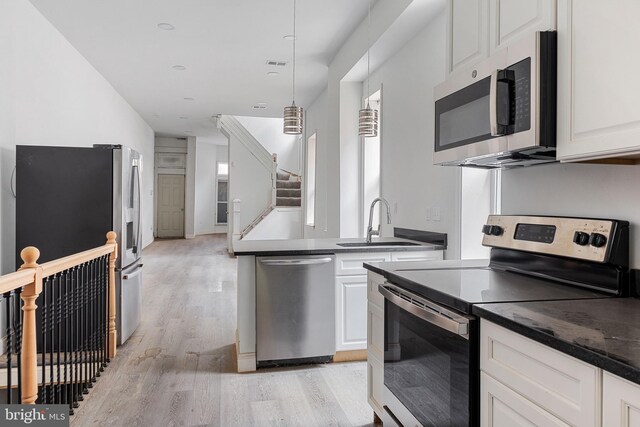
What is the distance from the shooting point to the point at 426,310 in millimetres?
1535

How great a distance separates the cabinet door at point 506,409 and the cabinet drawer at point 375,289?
2.67 ft

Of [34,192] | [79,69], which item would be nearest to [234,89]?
[79,69]

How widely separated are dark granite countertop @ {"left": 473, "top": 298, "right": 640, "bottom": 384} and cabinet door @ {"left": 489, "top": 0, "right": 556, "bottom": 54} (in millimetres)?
990

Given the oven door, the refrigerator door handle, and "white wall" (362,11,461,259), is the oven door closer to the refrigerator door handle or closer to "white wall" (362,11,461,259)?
"white wall" (362,11,461,259)

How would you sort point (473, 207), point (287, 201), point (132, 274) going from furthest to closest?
point (287, 201) → point (132, 274) → point (473, 207)

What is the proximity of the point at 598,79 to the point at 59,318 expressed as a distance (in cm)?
291

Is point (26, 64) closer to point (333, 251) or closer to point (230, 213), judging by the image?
point (333, 251)

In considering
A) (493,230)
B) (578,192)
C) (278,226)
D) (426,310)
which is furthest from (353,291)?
(278,226)

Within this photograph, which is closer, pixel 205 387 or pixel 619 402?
pixel 619 402

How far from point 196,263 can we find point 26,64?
A: 476 centimetres

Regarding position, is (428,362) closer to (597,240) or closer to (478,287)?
(478,287)

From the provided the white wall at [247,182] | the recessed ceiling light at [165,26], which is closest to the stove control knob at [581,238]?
the recessed ceiling light at [165,26]

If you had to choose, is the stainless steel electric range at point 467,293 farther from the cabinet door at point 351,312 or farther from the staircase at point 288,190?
the staircase at point 288,190

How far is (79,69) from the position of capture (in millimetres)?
5289
